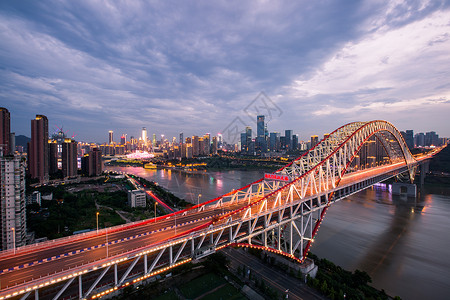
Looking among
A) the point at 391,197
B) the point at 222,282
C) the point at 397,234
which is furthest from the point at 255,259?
the point at 391,197

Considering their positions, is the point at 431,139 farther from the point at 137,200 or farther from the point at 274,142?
the point at 137,200

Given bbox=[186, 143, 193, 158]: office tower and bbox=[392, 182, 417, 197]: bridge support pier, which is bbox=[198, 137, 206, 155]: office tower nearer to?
bbox=[186, 143, 193, 158]: office tower

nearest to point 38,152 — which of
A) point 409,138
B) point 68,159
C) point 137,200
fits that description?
point 68,159

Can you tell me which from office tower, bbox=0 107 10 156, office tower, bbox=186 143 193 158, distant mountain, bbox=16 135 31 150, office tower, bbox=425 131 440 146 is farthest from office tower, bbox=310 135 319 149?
distant mountain, bbox=16 135 31 150

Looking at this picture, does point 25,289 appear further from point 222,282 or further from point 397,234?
point 397,234

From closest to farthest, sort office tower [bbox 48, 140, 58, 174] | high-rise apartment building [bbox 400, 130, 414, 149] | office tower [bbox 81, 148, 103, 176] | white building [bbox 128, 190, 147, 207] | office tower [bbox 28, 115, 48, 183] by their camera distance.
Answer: white building [bbox 128, 190, 147, 207] < office tower [bbox 28, 115, 48, 183] < office tower [bbox 48, 140, 58, 174] < office tower [bbox 81, 148, 103, 176] < high-rise apartment building [bbox 400, 130, 414, 149]

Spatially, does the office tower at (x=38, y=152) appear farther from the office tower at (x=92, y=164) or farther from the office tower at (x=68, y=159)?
the office tower at (x=92, y=164)
